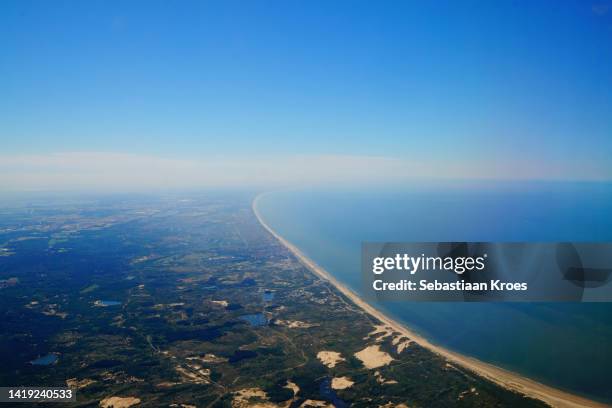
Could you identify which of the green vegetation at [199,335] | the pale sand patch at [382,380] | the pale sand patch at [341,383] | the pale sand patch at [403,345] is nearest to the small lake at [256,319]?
the green vegetation at [199,335]

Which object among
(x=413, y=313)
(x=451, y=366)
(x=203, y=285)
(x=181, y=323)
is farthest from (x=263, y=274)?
(x=451, y=366)

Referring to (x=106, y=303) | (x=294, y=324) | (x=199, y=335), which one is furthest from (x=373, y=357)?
(x=106, y=303)

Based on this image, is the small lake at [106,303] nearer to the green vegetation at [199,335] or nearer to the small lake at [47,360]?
the green vegetation at [199,335]

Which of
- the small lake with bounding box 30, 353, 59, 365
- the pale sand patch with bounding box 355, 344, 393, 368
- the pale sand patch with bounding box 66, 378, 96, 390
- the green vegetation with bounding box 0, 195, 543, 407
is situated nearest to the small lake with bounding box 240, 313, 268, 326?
the green vegetation with bounding box 0, 195, 543, 407

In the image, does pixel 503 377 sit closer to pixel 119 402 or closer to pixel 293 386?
pixel 293 386

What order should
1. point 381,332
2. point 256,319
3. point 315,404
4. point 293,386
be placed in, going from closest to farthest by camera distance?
1. point 315,404
2. point 293,386
3. point 381,332
4. point 256,319

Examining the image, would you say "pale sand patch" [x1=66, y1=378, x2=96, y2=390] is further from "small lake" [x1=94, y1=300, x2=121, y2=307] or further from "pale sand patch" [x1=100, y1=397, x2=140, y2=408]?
"small lake" [x1=94, y1=300, x2=121, y2=307]

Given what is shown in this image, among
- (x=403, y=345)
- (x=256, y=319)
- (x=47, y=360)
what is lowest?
(x=256, y=319)
